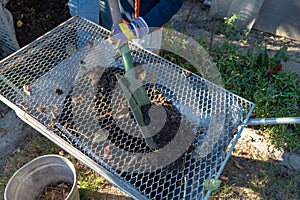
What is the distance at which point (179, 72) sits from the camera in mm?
1530

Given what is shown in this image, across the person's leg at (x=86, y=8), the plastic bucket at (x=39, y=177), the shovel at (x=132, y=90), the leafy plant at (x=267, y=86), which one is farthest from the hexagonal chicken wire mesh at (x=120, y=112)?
the leafy plant at (x=267, y=86)

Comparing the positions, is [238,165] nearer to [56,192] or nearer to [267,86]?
[267,86]

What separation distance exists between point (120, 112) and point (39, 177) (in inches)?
26.4

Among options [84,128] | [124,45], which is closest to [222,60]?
[124,45]

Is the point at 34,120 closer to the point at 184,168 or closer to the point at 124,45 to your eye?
the point at 124,45

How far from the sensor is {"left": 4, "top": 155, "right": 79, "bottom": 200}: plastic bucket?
153 cm

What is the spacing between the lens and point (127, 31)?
144 centimetres

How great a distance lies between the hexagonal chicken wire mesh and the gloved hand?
0.36 ft

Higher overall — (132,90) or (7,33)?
(132,90)

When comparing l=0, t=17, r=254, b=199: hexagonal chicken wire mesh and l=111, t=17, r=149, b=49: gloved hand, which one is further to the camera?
l=111, t=17, r=149, b=49: gloved hand

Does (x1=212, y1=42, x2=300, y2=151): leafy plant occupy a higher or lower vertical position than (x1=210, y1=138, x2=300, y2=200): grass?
higher

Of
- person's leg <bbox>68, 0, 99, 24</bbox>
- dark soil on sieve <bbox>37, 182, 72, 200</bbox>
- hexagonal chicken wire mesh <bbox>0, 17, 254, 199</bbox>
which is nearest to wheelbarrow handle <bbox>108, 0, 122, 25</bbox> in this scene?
hexagonal chicken wire mesh <bbox>0, 17, 254, 199</bbox>

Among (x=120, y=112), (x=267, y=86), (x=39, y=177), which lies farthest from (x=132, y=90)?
(x=267, y=86)

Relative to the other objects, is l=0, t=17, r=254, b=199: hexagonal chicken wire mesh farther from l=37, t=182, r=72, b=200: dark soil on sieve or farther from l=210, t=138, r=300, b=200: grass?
l=210, t=138, r=300, b=200: grass
